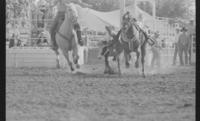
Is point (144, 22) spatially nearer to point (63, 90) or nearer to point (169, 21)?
point (169, 21)

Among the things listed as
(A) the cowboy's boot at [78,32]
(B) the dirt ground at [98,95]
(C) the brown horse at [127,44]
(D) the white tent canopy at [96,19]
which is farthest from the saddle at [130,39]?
(A) the cowboy's boot at [78,32]

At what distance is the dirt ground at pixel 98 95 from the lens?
5484 mm

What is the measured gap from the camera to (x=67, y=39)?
564 centimetres

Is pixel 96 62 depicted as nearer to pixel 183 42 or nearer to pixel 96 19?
pixel 96 19

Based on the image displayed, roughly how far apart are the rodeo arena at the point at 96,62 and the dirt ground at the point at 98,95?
10mm

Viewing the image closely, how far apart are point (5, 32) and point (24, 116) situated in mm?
883

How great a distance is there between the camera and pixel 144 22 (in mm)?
5559

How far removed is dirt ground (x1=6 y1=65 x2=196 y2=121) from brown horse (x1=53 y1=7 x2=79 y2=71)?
152mm

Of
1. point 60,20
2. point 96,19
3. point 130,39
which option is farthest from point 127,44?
point 60,20

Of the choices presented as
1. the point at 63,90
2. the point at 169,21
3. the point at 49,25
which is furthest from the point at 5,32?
the point at 169,21

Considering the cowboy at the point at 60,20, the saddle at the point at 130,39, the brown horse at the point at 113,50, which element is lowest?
the brown horse at the point at 113,50

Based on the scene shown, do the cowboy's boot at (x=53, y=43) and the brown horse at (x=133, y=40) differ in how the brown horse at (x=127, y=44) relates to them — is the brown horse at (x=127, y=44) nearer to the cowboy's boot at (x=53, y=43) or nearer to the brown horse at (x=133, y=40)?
the brown horse at (x=133, y=40)

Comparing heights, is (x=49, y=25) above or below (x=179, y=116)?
above

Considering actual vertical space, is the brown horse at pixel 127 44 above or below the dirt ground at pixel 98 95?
above
